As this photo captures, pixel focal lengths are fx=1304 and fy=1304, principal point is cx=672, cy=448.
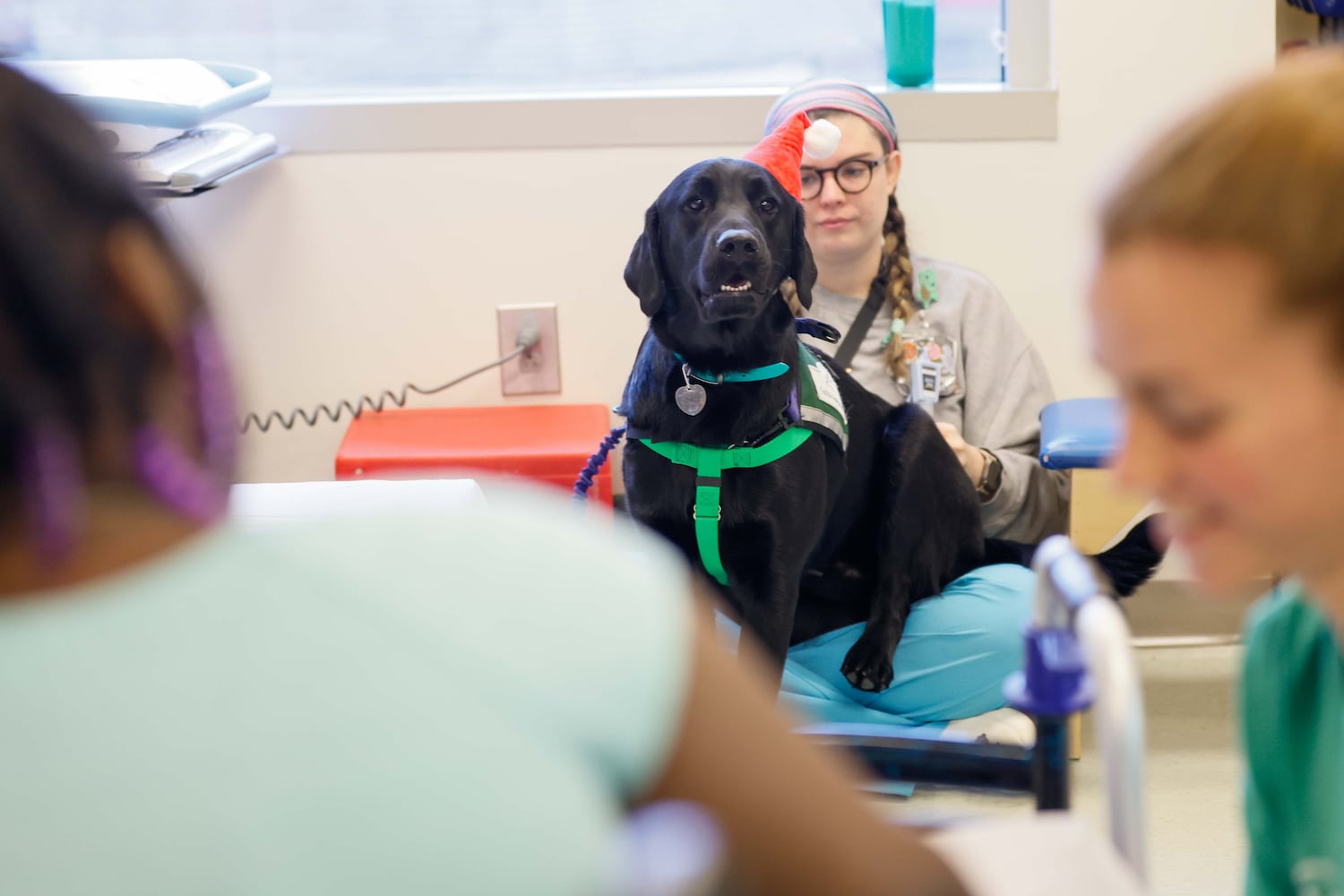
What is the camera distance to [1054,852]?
69cm

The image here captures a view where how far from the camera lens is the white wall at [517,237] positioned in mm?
2830

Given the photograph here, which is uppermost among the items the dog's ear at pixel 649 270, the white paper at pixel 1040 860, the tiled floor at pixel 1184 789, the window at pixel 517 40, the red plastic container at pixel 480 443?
the window at pixel 517 40

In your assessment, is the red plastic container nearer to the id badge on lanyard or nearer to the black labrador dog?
the black labrador dog

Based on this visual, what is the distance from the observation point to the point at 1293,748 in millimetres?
799

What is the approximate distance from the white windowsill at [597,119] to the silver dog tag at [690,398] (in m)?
1.02

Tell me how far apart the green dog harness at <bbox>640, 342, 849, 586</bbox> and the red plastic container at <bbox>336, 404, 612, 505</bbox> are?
1.92ft

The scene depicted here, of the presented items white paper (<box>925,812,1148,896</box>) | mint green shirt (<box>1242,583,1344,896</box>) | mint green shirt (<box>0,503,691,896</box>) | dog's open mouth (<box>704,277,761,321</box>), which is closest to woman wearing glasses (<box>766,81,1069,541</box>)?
dog's open mouth (<box>704,277,761,321</box>)

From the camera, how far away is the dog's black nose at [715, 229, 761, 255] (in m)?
1.96

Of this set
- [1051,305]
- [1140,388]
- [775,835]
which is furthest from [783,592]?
[775,835]

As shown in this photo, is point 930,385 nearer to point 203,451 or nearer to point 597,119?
point 597,119

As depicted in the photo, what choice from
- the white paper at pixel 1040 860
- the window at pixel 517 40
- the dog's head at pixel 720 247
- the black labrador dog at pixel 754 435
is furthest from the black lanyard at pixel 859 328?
the white paper at pixel 1040 860

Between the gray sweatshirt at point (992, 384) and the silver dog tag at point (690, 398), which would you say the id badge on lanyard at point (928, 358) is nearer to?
the gray sweatshirt at point (992, 384)

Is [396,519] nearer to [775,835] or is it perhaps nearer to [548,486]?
[775,835]

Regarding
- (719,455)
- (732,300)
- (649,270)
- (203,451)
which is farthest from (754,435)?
(203,451)
